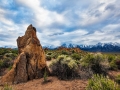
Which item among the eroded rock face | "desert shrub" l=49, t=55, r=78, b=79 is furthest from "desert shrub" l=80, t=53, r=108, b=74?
the eroded rock face

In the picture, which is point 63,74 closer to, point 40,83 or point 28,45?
point 40,83

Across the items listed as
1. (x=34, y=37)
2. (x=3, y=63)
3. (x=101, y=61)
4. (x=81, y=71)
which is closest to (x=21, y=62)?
(x=34, y=37)

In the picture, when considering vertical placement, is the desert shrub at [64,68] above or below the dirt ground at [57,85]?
above

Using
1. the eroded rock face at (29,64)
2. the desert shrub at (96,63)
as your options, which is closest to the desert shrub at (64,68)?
the eroded rock face at (29,64)

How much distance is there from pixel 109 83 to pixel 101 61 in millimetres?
6816

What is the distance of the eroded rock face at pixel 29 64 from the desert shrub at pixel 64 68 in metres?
1.06

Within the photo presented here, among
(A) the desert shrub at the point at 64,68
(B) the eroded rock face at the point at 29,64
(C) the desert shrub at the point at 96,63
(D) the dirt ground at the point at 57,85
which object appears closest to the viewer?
(D) the dirt ground at the point at 57,85

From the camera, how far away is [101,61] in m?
13.8

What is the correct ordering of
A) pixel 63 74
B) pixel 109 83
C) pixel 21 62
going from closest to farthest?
pixel 109 83
pixel 63 74
pixel 21 62

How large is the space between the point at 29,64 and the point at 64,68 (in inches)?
108

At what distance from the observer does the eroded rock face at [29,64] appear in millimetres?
13242

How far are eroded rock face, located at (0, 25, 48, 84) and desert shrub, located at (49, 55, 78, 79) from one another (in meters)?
1.06

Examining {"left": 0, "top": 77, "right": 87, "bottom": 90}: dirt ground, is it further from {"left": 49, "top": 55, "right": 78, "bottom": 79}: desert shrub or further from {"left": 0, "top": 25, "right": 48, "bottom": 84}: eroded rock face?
{"left": 0, "top": 25, "right": 48, "bottom": 84}: eroded rock face

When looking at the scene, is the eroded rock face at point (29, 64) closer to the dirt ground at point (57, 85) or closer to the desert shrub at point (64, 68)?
the desert shrub at point (64, 68)
